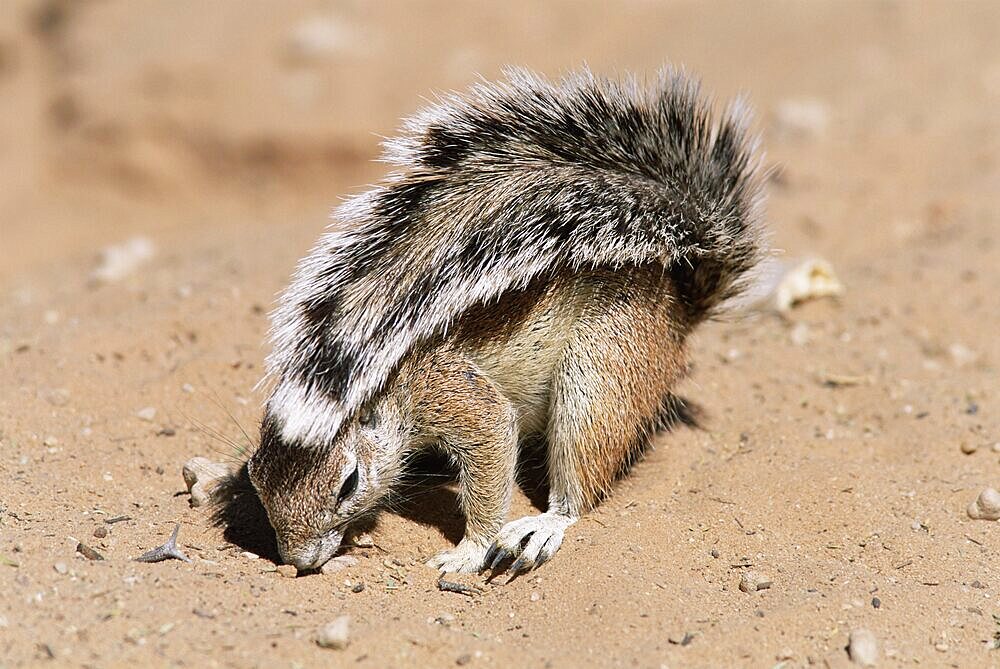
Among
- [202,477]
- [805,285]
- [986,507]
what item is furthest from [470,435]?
[805,285]

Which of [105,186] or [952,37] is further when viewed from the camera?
[105,186]

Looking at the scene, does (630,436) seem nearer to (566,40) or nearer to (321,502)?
(321,502)

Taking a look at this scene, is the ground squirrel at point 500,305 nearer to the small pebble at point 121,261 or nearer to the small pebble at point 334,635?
the small pebble at point 334,635

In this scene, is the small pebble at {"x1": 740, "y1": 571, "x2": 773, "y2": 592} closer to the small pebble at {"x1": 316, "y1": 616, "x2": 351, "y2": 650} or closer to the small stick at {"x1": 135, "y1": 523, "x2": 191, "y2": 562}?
the small pebble at {"x1": 316, "y1": 616, "x2": 351, "y2": 650}

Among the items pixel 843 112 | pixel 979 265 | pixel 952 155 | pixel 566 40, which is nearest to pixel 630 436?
pixel 979 265

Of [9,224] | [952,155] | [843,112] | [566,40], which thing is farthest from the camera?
[566,40]

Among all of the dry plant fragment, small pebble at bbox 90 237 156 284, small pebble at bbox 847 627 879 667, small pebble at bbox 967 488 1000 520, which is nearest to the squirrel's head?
small pebble at bbox 847 627 879 667

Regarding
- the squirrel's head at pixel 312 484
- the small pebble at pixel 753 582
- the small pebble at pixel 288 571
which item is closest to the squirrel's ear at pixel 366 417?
the squirrel's head at pixel 312 484
